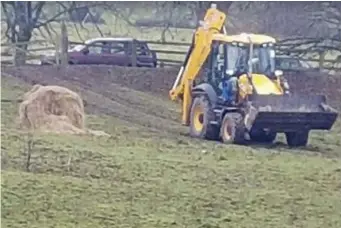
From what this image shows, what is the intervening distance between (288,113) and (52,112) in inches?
130

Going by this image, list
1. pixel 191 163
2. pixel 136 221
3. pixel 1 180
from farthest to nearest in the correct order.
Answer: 1. pixel 191 163
2. pixel 1 180
3. pixel 136 221

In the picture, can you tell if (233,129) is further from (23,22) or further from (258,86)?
(23,22)

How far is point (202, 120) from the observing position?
1777 centimetres

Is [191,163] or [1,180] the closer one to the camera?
[1,180]

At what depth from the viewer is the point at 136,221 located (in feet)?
29.2

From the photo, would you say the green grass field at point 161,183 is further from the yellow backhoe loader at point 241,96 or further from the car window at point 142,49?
the car window at point 142,49

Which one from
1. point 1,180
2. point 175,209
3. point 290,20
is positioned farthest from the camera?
point 290,20

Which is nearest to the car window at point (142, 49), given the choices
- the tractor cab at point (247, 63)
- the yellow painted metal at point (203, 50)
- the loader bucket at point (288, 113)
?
the yellow painted metal at point (203, 50)

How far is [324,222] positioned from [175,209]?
1.21 meters

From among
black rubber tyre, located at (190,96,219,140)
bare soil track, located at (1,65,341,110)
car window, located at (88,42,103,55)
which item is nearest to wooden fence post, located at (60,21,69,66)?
Answer: bare soil track, located at (1,65,341,110)

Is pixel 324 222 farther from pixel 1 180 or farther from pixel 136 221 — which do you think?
pixel 1 180

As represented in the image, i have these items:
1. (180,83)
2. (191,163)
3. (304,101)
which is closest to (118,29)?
(180,83)

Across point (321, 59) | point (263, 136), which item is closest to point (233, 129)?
point (263, 136)

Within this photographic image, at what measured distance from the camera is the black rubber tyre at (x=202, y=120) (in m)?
17.3
